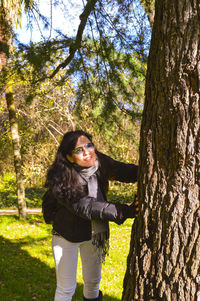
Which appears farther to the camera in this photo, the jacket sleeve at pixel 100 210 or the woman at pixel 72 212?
the woman at pixel 72 212

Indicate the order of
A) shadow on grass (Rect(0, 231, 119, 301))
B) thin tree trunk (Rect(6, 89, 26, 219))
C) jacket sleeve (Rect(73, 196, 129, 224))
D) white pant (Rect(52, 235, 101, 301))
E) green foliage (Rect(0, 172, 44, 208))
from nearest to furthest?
jacket sleeve (Rect(73, 196, 129, 224))
white pant (Rect(52, 235, 101, 301))
shadow on grass (Rect(0, 231, 119, 301))
thin tree trunk (Rect(6, 89, 26, 219))
green foliage (Rect(0, 172, 44, 208))

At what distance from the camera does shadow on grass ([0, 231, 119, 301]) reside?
336 cm

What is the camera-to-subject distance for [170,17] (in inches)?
58.2

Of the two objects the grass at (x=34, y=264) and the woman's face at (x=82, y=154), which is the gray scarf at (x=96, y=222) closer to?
the woman's face at (x=82, y=154)

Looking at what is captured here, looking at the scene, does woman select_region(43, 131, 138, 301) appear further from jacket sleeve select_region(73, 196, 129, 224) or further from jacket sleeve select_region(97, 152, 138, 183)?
jacket sleeve select_region(73, 196, 129, 224)

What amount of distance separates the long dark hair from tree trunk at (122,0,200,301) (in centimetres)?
69

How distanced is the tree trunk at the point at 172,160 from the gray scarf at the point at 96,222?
661mm

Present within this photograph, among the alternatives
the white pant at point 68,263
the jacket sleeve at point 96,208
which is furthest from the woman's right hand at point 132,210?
the white pant at point 68,263

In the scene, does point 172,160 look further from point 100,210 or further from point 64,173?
point 64,173

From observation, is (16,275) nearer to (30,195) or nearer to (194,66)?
(194,66)

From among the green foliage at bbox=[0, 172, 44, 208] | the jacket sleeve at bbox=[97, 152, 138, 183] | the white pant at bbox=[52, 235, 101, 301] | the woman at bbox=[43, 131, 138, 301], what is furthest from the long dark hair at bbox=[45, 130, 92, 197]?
the green foliage at bbox=[0, 172, 44, 208]

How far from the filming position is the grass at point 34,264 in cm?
345

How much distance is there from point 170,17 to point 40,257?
4.07 meters

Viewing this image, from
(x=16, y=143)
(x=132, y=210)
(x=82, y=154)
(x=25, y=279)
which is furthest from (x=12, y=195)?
(x=132, y=210)
